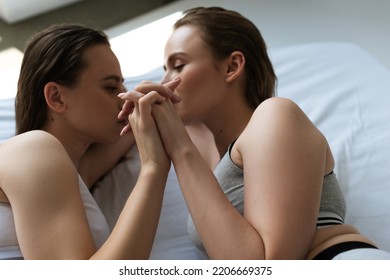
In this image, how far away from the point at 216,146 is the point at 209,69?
0.20 metres

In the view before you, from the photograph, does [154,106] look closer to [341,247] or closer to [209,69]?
[209,69]

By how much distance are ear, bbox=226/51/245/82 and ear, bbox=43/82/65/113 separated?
0.36 meters

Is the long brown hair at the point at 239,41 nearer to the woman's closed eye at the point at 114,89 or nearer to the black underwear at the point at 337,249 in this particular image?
the woman's closed eye at the point at 114,89

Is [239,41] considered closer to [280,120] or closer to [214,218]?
[280,120]

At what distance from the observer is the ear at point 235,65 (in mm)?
1167

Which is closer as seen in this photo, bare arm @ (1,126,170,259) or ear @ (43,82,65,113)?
bare arm @ (1,126,170,259)

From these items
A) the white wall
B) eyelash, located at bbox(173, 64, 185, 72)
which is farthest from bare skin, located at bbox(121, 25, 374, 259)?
the white wall

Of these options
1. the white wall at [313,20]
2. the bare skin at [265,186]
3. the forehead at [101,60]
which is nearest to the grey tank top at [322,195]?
the bare skin at [265,186]

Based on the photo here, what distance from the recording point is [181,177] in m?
0.98

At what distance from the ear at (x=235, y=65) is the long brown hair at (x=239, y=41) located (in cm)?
2

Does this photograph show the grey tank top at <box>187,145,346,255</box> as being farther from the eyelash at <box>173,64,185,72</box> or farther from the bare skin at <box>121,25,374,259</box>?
the eyelash at <box>173,64,185,72</box>

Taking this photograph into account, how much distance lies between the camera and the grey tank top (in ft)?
3.33

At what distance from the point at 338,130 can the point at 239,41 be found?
1.46ft
